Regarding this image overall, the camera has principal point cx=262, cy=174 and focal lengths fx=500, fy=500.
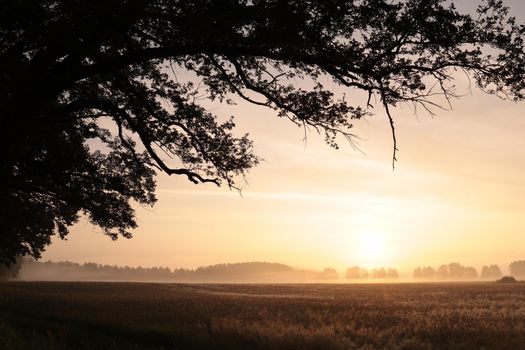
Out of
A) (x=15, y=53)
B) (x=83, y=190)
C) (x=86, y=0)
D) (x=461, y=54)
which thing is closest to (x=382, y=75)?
(x=461, y=54)

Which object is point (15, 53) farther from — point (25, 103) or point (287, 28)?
point (287, 28)

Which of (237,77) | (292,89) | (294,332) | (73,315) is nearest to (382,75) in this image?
(292,89)

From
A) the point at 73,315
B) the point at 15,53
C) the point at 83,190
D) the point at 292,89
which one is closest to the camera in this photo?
the point at 292,89

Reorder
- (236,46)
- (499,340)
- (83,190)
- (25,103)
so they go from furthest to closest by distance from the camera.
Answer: (499,340), (83,190), (25,103), (236,46)

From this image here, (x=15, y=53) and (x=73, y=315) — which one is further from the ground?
(x=15, y=53)

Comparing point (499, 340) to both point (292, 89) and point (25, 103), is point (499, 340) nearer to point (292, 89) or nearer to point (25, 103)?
point (292, 89)

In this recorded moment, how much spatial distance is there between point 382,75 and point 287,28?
1940 mm

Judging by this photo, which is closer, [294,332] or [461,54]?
[461,54]

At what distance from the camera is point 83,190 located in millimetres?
15102

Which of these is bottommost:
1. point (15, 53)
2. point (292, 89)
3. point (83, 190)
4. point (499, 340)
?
point (499, 340)

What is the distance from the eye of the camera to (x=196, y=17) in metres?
6.70

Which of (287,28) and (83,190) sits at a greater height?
(287,28)

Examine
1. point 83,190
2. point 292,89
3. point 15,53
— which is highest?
point 15,53

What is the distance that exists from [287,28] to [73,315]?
18.5 metres
